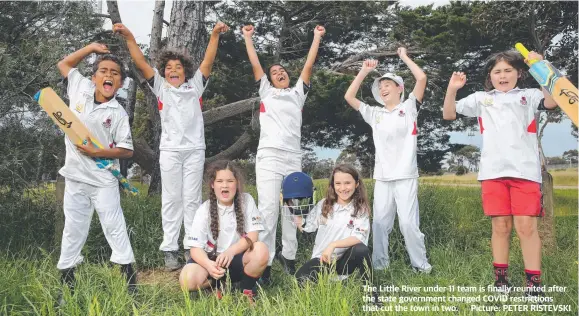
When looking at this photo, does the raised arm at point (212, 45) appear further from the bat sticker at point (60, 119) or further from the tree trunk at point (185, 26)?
the tree trunk at point (185, 26)

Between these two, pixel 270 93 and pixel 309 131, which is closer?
pixel 270 93

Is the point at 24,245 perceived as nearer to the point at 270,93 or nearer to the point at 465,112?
the point at 270,93

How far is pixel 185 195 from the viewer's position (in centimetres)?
405

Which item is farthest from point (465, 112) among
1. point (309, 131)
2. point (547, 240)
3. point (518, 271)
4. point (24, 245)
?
point (309, 131)

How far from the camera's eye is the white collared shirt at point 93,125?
11.4 feet

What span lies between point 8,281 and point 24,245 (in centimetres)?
155

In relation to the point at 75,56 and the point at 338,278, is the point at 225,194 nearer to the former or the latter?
the point at 338,278

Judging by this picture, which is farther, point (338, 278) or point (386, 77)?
point (386, 77)

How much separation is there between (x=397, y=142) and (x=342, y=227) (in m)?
0.86

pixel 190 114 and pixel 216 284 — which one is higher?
pixel 190 114

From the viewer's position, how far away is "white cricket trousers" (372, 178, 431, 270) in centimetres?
376

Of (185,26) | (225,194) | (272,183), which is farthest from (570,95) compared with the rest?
(185,26)

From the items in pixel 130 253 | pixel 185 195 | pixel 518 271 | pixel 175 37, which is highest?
pixel 175 37

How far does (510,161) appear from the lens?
10.6 ft
